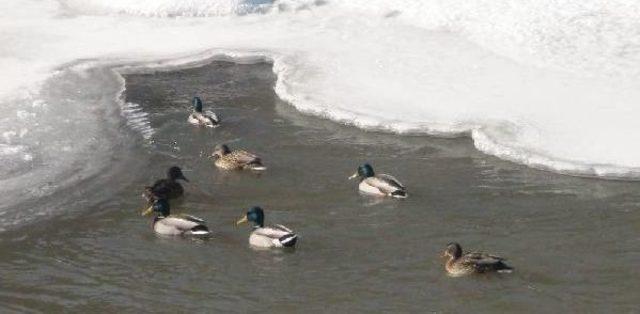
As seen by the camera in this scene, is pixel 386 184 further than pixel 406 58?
No

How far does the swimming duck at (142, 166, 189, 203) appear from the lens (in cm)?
1267

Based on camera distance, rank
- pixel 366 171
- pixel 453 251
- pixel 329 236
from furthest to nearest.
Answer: pixel 366 171 < pixel 329 236 < pixel 453 251

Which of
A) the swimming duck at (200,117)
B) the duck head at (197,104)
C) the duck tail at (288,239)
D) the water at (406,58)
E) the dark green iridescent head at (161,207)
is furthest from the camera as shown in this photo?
the duck head at (197,104)

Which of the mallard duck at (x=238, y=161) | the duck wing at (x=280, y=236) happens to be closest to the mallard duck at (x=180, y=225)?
the duck wing at (x=280, y=236)

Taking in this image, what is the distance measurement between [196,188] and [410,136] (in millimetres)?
3688

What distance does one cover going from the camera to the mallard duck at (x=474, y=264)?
10.1 metres

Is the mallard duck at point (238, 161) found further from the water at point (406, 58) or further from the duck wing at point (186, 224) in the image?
the water at point (406, 58)

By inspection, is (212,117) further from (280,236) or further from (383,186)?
(280,236)

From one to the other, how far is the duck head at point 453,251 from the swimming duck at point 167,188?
13.3 feet

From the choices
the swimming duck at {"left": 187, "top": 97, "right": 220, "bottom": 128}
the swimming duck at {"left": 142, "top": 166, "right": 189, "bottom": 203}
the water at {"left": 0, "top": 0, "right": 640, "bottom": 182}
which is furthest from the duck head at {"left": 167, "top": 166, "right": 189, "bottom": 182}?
the swimming duck at {"left": 187, "top": 97, "right": 220, "bottom": 128}

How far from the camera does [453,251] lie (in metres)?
10.4

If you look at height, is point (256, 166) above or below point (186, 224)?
above

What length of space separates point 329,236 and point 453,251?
1.69m

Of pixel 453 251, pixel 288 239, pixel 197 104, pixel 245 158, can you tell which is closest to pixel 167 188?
pixel 245 158
